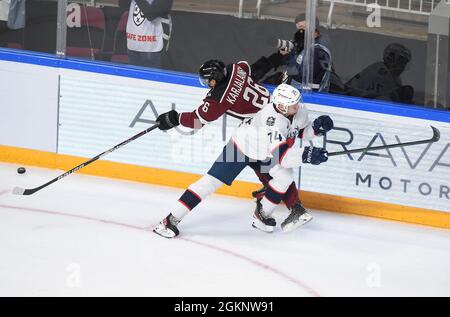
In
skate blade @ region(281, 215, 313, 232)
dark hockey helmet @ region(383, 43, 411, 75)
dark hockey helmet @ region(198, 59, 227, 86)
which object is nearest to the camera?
dark hockey helmet @ region(198, 59, 227, 86)

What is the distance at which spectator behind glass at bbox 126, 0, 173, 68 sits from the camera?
7000 mm

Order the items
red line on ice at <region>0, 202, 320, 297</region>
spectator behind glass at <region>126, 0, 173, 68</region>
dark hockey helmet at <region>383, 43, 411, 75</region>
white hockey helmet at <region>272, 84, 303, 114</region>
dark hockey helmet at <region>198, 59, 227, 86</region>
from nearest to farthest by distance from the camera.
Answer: red line on ice at <region>0, 202, 320, 297</region> → white hockey helmet at <region>272, 84, 303, 114</region> → dark hockey helmet at <region>198, 59, 227, 86</region> → dark hockey helmet at <region>383, 43, 411, 75</region> → spectator behind glass at <region>126, 0, 173, 68</region>

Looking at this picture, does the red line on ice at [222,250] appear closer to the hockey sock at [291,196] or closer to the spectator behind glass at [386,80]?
the hockey sock at [291,196]

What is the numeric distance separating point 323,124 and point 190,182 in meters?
1.12

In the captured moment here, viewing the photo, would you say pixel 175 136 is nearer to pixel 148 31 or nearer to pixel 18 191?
pixel 148 31

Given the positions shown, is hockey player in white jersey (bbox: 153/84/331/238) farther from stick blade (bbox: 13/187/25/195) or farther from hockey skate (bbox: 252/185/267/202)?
stick blade (bbox: 13/187/25/195)

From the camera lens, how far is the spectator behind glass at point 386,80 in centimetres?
654

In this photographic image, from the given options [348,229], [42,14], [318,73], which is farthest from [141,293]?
[42,14]

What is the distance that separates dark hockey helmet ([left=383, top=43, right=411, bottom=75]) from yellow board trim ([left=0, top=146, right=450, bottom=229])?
78 cm

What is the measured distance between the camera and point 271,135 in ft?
20.2

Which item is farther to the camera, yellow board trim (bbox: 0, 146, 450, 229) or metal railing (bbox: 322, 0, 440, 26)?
yellow board trim (bbox: 0, 146, 450, 229)

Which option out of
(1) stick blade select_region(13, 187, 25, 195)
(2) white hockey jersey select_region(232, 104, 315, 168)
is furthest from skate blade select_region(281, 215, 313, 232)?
(1) stick blade select_region(13, 187, 25, 195)

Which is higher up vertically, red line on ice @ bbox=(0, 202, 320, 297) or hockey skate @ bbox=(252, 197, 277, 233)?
hockey skate @ bbox=(252, 197, 277, 233)

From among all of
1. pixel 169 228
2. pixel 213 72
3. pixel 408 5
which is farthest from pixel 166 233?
pixel 408 5
